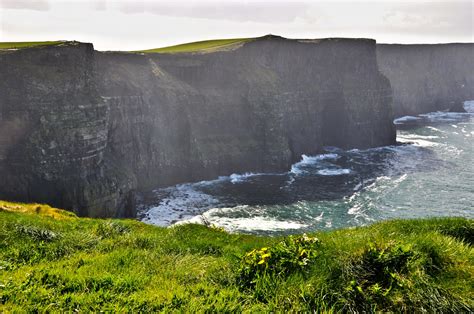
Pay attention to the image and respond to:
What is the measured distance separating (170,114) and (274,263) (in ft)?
217

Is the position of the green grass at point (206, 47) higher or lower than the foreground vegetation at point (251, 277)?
higher

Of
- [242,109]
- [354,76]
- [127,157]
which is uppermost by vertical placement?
[354,76]

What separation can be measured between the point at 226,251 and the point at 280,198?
1986 inches

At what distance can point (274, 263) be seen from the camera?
352 inches

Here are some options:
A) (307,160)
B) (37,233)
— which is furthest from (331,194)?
(37,233)

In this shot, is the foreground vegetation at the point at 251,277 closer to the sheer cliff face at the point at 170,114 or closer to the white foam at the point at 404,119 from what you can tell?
the sheer cliff face at the point at 170,114

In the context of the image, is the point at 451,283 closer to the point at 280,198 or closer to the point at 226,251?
the point at 226,251

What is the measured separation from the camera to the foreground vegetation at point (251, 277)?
301 inches

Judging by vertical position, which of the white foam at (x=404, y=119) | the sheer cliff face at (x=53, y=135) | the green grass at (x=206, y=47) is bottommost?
the white foam at (x=404, y=119)

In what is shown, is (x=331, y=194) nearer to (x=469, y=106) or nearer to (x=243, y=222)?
(x=243, y=222)

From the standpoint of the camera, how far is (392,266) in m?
8.34

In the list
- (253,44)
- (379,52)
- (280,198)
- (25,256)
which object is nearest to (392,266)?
(25,256)

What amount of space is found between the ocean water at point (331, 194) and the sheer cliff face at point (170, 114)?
544 centimetres

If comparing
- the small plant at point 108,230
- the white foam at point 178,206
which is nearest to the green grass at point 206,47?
the white foam at point 178,206
